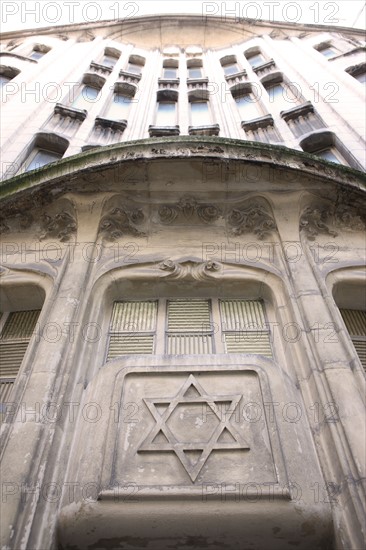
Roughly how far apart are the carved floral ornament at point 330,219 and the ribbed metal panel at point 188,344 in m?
2.98

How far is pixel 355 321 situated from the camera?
746cm

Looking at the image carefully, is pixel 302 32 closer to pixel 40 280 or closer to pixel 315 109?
pixel 315 109

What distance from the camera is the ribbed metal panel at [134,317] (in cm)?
710

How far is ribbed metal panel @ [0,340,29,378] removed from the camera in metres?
6.58

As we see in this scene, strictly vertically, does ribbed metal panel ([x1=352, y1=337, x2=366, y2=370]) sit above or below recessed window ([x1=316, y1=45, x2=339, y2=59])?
below

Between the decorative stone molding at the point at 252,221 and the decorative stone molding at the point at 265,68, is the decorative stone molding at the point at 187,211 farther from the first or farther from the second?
the decorative stone molding at the point at 265,68

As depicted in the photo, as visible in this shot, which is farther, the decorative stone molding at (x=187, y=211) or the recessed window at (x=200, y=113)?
the recessed window at (x=200, y=113)

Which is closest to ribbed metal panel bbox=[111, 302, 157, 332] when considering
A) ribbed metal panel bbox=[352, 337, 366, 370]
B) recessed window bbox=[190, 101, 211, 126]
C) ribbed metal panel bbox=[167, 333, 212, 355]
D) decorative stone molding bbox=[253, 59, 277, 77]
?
ribbed metal panel bbox=[167, 333, 212, 355]

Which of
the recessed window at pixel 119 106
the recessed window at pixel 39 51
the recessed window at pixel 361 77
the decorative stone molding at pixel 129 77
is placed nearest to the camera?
the recessed window at pixel 119 106

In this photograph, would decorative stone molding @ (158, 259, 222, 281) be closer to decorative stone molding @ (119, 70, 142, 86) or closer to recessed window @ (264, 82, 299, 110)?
recessed window @ (264, 82, 299, 110)

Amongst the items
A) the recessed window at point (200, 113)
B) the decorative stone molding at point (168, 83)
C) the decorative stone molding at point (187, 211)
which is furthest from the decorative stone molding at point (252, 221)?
the decorative stone molding at point (168, 83)

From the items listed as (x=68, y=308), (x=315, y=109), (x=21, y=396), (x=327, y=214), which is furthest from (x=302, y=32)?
(x=21, y=396)

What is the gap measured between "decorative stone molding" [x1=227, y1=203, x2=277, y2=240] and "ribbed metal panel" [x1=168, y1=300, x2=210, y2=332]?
5.48 ft

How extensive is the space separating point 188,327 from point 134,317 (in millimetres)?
931
